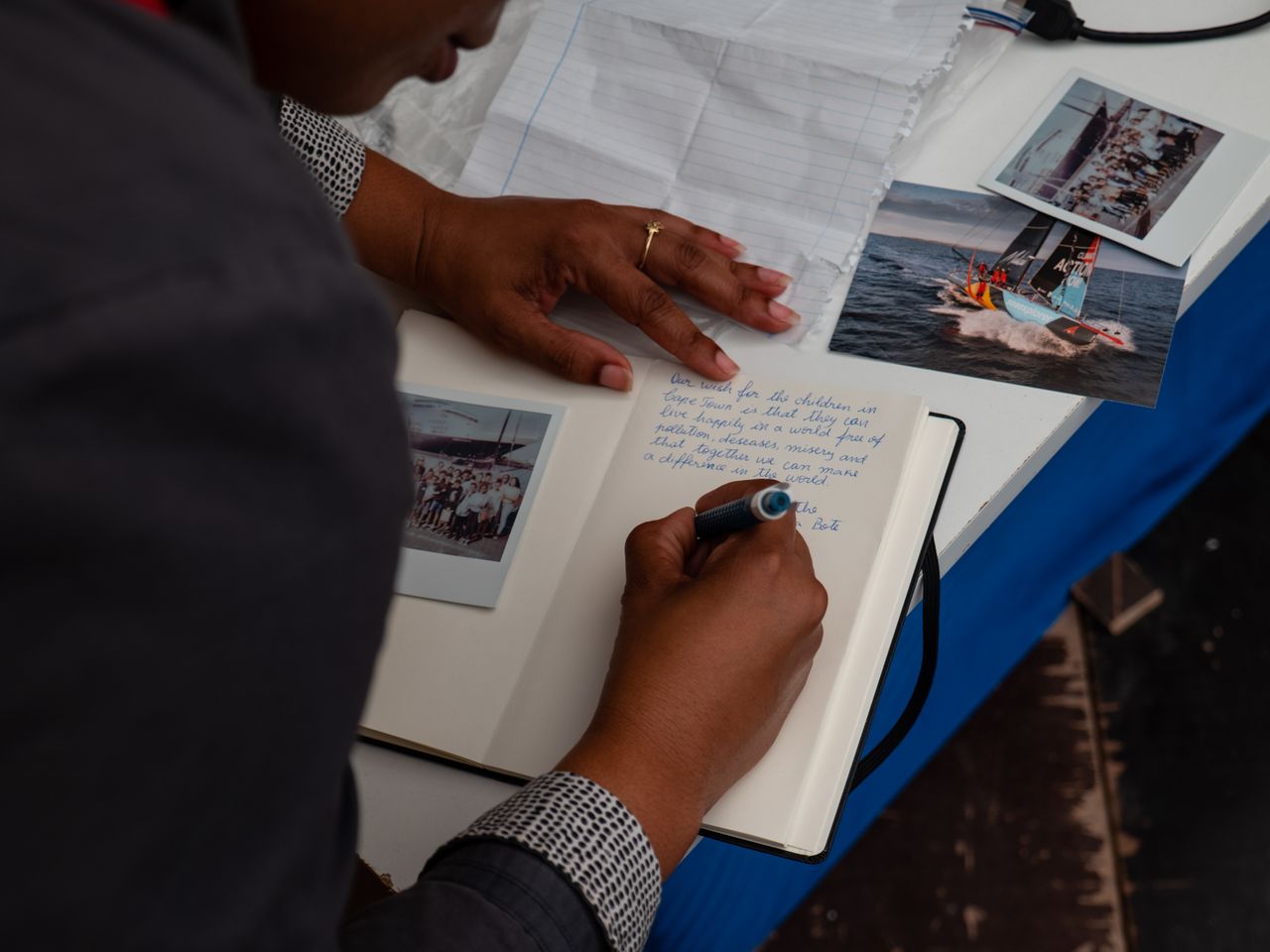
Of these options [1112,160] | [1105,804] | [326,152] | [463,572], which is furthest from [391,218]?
[1105,804]

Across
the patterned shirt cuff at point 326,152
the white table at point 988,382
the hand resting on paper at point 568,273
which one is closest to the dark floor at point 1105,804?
the white table at point 988,382

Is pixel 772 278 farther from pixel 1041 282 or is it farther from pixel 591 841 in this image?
pixel 591 841

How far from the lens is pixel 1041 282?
802 millimetres

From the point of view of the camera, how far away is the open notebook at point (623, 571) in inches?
24.1

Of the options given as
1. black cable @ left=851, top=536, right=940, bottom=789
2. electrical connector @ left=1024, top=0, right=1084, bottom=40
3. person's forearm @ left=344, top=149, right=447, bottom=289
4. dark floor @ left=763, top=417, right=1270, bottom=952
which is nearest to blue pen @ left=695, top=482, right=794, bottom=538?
black cable @ left=851, top=536, right=940, bottom=789

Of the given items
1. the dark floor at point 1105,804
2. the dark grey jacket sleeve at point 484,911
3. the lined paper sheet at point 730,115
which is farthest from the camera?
the dark floor at point 1105,804

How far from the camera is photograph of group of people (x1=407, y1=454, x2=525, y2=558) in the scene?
0.71 meters

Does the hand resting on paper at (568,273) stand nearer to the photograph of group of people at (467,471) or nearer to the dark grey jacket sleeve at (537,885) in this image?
the photograph of group of people at (467,471)

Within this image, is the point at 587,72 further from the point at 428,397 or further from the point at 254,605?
the point at 254,605

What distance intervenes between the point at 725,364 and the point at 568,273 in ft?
0.45

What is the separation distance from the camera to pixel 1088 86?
90cm

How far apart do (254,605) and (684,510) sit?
14.8 inches

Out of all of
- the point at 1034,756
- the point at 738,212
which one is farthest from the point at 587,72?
the point at 1034,756

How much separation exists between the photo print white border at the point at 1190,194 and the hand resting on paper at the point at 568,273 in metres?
0.22
